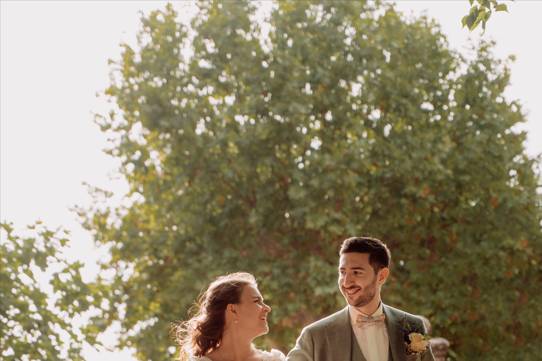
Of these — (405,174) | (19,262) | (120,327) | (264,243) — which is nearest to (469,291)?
(405,174)

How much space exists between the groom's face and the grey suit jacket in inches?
5.0

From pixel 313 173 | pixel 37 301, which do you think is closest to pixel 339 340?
pixel 37 301

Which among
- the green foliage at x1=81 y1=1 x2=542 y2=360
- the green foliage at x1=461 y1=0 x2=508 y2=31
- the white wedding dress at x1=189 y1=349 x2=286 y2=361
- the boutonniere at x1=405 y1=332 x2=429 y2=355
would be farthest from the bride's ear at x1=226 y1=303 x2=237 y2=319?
the green foliage at x1=81 y1=1 x2=542 y2=360

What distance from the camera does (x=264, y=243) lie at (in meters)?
14.9

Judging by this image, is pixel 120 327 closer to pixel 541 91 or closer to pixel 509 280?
pixel 509 280

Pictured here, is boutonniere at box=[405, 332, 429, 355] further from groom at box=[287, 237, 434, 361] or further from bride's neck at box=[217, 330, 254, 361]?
bride's neck at box=[217, 330, 254, 361]

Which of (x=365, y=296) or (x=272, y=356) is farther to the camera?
(x=272, y=356)

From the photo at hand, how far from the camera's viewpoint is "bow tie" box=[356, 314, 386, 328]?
14.3 ft

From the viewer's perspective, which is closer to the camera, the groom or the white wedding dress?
the groom

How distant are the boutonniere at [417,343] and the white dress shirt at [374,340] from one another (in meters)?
0.11

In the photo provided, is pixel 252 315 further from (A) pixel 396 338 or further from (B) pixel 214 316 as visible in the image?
(A) pixel 396 338

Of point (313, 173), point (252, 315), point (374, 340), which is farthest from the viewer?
point (313, 173)

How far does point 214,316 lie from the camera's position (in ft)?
15.9

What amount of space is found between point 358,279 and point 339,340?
10.5 inches
